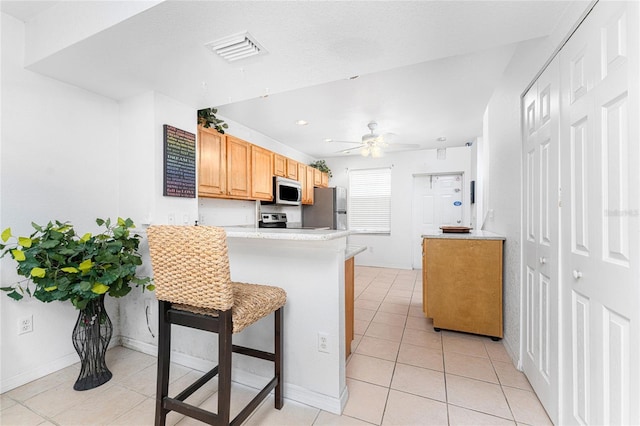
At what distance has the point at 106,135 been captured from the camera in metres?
2.38

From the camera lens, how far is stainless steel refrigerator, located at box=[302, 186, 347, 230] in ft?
17.7

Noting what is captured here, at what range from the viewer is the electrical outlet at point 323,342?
163 cm

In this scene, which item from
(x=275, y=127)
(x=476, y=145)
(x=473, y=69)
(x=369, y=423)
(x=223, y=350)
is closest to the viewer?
(x=223, y=350)

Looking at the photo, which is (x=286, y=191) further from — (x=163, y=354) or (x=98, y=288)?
(x=163, y=354)

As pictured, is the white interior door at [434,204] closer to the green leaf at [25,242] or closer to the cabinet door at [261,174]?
the cabinet door at [261,174]

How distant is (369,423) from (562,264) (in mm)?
1314

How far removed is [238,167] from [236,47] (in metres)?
1.81

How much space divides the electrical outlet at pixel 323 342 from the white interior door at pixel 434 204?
422 cm

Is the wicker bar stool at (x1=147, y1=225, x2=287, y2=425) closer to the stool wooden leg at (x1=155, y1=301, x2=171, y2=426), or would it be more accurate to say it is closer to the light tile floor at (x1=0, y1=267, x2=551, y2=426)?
the stool wooden leg at (x1=155, y1=301, x2=171, y2=426)

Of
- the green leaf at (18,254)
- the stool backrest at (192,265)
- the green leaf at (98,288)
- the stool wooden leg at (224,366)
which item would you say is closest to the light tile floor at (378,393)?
the stool wooden leg at (224,366)

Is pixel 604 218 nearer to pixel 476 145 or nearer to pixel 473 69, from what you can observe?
pixel 473 69

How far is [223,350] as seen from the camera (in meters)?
1.23

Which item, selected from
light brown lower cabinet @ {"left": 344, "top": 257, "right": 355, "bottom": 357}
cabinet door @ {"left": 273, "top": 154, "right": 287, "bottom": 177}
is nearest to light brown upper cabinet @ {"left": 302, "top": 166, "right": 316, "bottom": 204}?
cabinet door @ {"left": 273, "top": 154, "right": 287, "bottom": 177}

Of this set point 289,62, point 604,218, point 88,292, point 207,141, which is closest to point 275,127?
point 207,141
